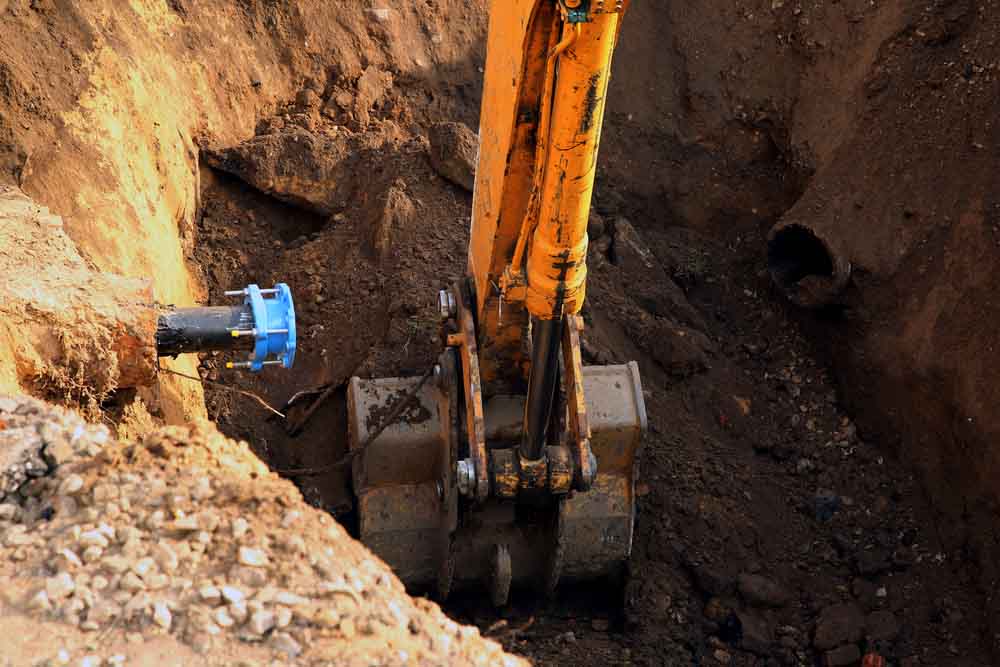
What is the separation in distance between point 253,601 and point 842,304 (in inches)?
210

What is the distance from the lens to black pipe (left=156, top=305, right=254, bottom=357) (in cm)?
458

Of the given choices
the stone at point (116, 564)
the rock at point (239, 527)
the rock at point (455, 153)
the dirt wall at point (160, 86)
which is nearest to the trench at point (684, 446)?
the rock at point (455, 153)

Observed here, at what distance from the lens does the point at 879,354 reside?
7.02 m

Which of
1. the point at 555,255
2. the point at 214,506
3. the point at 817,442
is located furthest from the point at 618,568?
the point at 214,506

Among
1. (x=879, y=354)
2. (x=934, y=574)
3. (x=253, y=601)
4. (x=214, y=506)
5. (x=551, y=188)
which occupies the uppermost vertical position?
(x=551, y=188)

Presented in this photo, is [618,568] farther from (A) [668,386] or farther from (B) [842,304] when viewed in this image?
(B) [842,304]

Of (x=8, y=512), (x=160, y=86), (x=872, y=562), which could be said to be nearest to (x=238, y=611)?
(x=8, y=512)

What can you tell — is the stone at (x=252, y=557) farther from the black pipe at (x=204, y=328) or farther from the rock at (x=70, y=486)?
the black pipe at (x=204, y=328)

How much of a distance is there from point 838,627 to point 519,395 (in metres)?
2.25

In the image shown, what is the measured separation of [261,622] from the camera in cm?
304

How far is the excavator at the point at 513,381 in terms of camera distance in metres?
4.07

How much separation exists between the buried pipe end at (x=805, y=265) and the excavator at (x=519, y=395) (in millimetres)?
2019

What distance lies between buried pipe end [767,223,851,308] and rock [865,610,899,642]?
2.26 meters

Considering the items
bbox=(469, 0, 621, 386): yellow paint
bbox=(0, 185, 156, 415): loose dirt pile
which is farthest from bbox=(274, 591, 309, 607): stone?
bbox=(0, 185, 156, 415): loose dirt pile
